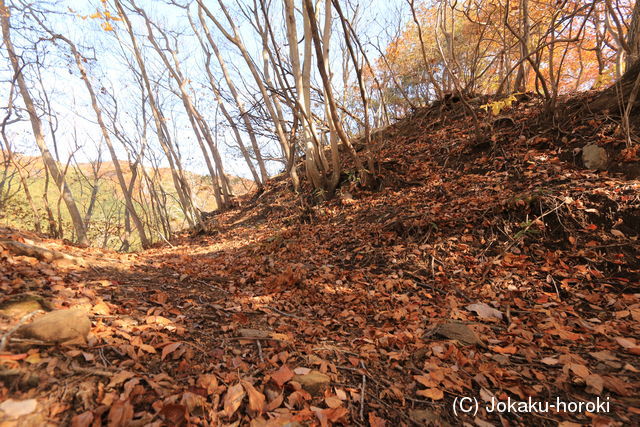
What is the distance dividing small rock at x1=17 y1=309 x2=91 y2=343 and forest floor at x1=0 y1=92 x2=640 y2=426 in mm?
54

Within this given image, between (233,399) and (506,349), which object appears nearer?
(233,399)

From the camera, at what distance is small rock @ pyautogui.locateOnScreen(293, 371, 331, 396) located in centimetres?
154

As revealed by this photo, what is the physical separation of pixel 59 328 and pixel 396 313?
250cm

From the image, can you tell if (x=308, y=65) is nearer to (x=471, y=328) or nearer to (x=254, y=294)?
(x=254, y=294)

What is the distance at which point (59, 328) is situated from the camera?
1495 millimetres

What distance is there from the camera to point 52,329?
4.83 feet

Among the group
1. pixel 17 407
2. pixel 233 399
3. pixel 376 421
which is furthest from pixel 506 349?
pixel 17 407

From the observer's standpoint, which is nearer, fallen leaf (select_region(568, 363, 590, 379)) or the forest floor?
the forest floor

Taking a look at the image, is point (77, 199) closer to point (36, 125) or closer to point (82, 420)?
point (36, 125)

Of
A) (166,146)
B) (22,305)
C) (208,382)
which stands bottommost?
(208,382)

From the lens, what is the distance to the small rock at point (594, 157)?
3425 millimetres

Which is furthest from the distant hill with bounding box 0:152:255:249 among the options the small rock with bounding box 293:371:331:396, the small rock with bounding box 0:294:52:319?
the small rock with bounding box 293:371:331:396

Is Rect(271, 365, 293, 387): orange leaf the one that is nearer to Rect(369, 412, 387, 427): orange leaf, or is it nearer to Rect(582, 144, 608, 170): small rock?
Rect(369, 412, 387, 427): orange leaf

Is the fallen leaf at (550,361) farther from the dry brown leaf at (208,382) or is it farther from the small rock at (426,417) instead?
the dry brown leaf at (208,382)
